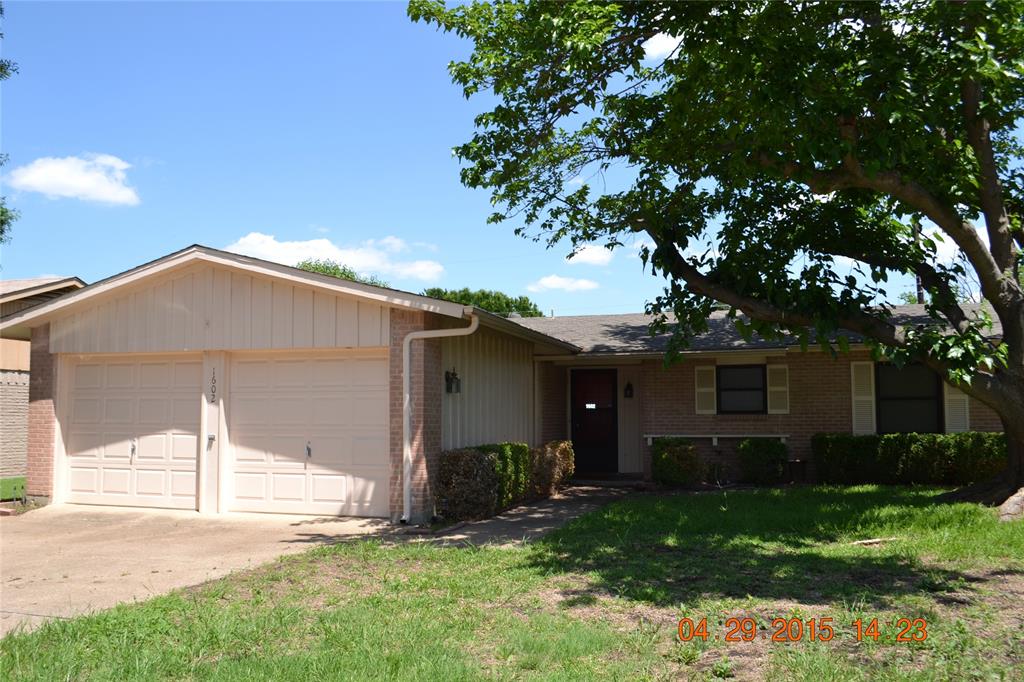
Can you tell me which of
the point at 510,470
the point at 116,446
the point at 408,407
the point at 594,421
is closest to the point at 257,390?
the point at 408,407

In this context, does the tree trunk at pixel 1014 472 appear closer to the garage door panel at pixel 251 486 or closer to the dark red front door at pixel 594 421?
the dark red front door at pixel 594 421

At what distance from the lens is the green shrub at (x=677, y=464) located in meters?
14.9

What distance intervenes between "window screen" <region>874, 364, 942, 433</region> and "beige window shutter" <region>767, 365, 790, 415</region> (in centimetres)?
165

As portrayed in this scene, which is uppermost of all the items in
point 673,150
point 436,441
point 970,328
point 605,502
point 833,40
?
point 833,40

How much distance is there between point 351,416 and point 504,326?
2688 mm

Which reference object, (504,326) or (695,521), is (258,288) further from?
(695,521)

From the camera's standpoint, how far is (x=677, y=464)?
49.0 ft

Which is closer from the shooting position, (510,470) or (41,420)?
(510,470)

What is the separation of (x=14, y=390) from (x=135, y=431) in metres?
8.66

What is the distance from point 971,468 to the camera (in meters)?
13.9

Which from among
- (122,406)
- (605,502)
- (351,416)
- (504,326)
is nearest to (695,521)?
(605,502)

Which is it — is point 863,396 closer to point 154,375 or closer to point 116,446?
point 154,375

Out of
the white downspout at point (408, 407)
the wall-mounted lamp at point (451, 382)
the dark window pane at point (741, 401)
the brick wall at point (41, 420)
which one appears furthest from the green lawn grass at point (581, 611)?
the brick wall at point (41, 420)

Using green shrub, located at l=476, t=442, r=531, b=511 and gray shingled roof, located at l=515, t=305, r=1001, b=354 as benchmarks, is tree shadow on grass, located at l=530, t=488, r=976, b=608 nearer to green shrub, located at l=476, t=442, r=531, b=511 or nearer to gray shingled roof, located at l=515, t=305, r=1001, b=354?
green shrub, located at l=476, t=442, r=531, b=511
